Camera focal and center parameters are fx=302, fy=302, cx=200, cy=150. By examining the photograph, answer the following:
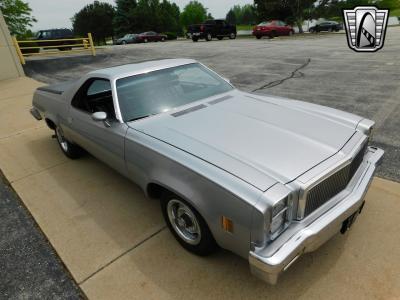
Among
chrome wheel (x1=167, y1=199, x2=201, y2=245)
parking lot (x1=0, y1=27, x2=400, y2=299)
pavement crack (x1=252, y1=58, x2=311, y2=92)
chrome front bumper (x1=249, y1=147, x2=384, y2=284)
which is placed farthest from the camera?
pavement crack (x1=252, y1=58, x2=311, y2=92)

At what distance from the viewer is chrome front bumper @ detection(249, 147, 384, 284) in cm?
189

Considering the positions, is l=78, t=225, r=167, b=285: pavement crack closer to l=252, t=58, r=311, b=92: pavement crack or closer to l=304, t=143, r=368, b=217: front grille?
l=304, t=143, r=368, b=217: front grille

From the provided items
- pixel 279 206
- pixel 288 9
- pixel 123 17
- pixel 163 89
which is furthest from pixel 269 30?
pixel 123 17

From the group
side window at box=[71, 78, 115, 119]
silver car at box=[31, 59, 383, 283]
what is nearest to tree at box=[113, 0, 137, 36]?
side window at box=[71, 78, 115, 119]

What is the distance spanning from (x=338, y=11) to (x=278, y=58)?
35.7m

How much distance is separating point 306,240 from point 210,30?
26.0 m

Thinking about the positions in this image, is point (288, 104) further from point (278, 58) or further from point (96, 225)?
point (278, 58)

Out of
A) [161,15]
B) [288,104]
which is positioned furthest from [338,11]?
[288,104]

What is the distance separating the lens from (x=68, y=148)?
4.57 m

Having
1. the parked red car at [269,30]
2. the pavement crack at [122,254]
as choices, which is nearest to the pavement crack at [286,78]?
the pavement crack at [122,254]

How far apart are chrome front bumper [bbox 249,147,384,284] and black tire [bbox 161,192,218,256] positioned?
0.52 metres

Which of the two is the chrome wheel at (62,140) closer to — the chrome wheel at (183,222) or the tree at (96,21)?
the chrome wheel at (183,222)

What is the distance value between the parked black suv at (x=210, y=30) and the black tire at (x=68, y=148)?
74.9ft

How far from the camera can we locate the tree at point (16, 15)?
26.6 meters
